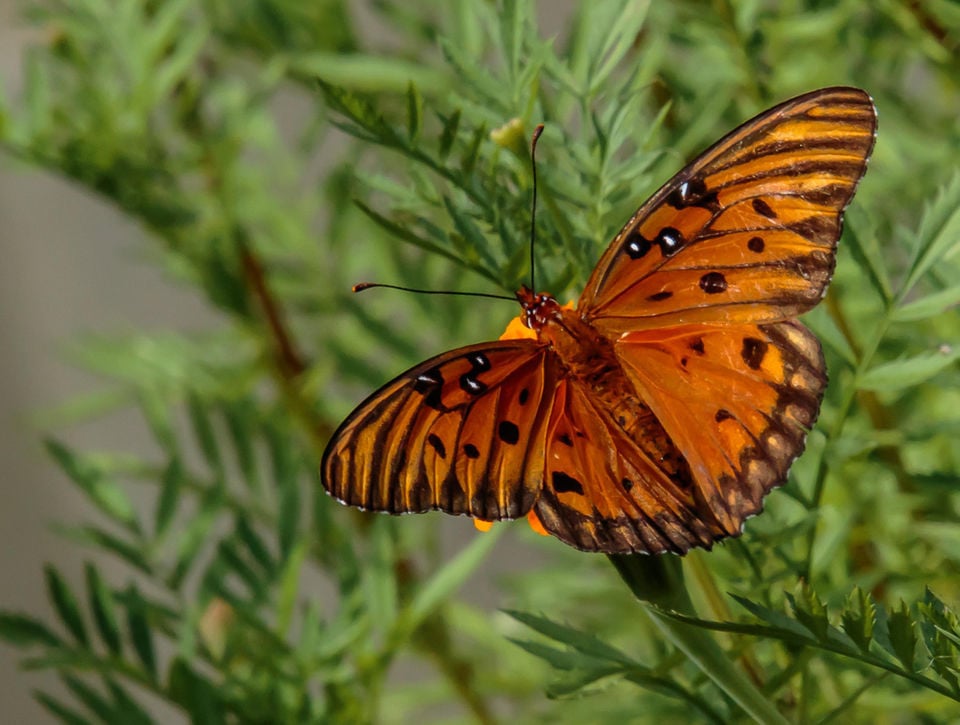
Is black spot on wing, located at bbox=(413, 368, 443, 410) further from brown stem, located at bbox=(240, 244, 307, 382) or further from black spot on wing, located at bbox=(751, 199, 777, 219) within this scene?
brown stem, located at bbox=(240, 244, 307, 382)

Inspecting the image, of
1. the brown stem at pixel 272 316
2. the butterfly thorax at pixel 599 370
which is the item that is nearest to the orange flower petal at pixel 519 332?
the butterfly thorax at pixel 599 370

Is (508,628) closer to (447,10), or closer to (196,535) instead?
(196,535)

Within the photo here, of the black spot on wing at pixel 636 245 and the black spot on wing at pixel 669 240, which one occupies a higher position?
the black spot on wing at pixel 636 245

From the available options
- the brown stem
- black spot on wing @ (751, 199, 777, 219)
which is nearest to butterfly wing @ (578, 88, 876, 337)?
black spot on wing @ (751, 199, 777, 219)

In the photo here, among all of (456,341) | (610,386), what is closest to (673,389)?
(610,386)

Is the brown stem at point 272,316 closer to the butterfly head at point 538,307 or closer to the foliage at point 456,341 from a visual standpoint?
the foliage at point 456,341

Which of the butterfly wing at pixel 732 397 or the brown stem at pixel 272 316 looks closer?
the butterfly wing at pixel 732 397
